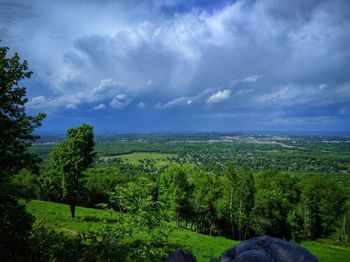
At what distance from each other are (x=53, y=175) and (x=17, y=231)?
73.1ft

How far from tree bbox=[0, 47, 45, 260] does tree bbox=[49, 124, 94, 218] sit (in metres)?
19.3

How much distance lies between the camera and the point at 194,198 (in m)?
59.7

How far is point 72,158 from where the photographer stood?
33656 millimetres

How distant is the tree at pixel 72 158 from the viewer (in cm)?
3362

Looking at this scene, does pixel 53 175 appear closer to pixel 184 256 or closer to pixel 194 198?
pixel 184 256

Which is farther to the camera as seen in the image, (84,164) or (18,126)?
(84,164)

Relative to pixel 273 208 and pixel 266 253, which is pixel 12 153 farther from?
pixel 273 208

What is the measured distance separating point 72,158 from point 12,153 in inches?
810

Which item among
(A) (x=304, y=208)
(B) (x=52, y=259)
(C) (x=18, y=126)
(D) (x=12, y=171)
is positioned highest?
(C) (x=18, y=126)

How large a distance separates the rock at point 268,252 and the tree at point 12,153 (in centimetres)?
1133

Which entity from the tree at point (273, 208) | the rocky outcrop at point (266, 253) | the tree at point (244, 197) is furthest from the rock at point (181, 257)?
the tree at point (273, 208)

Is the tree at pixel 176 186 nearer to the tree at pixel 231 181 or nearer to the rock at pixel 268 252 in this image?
the tree at pixel 231 181

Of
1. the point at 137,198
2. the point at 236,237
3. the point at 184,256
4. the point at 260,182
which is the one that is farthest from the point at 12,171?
the point at 260,182

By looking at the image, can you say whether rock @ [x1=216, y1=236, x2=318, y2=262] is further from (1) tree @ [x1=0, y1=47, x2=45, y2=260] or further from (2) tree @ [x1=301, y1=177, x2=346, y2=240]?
(2) tree @ [x1=301, y1=177, x2=346, y2=240]
